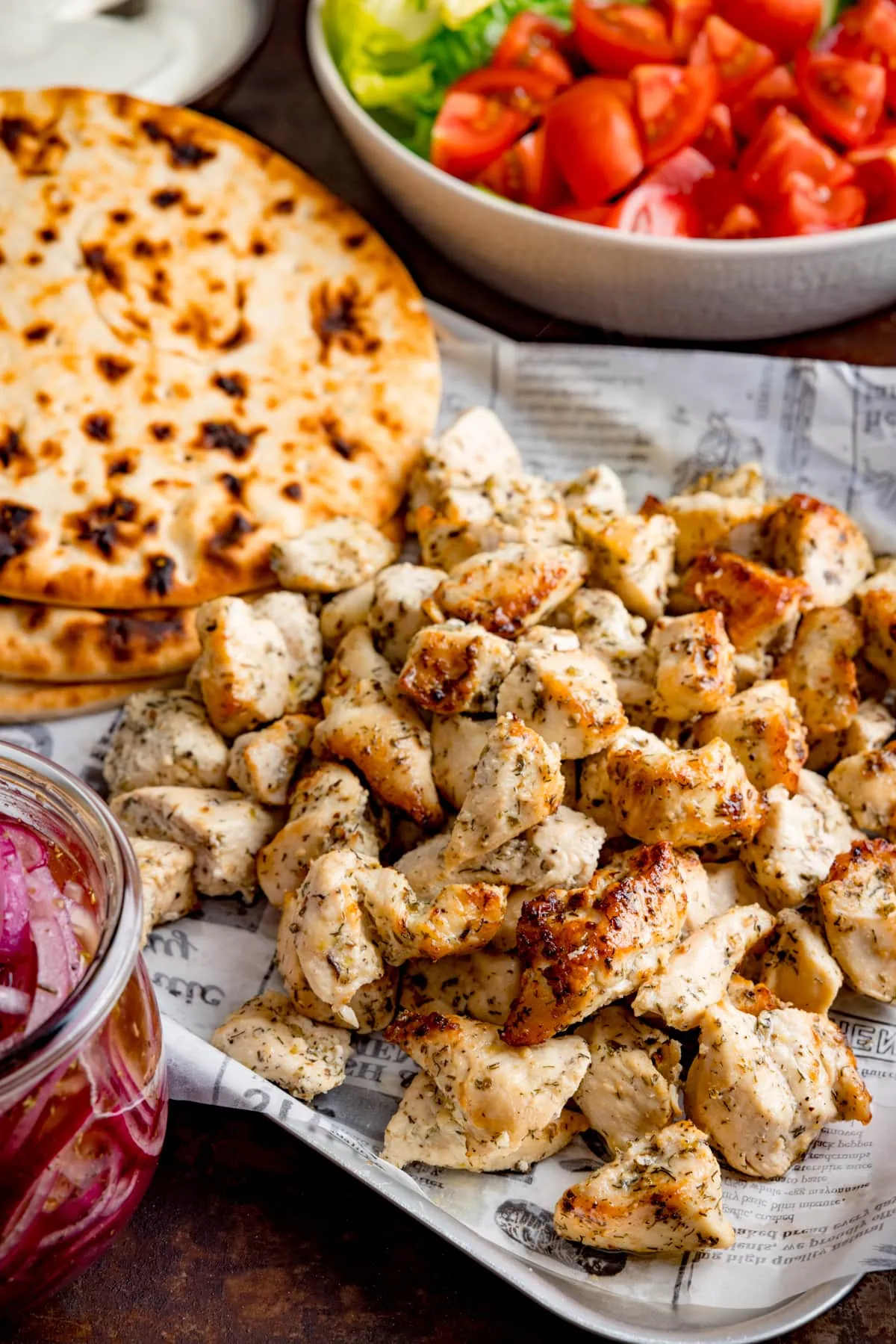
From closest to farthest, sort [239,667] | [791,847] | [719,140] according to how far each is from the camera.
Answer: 1. [791,847]
2. [239,667]
3. [719,140]

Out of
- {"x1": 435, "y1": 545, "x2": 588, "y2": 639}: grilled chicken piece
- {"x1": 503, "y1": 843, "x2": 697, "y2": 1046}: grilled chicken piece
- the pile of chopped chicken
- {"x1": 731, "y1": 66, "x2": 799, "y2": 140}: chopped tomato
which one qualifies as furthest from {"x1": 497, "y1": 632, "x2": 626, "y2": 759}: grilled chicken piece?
{"x1": 731, "y1": 66, "x2": 799, "y2": 140}: chopped tomato

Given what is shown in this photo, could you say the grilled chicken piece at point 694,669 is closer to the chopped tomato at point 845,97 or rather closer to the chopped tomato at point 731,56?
the chopped tomato at point 845,97

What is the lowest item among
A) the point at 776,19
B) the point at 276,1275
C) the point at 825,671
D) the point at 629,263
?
the point at 276,1275

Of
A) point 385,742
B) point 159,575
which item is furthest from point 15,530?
point 385,742

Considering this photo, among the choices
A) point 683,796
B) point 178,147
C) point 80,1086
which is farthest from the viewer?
point 178,147

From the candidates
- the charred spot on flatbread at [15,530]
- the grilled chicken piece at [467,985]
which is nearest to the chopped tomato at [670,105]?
the charred spot on flatbread at [15,530]

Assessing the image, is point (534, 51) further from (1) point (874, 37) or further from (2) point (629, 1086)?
(2) point (629, 1086)

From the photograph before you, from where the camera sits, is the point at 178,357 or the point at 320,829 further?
the point at 178,357
